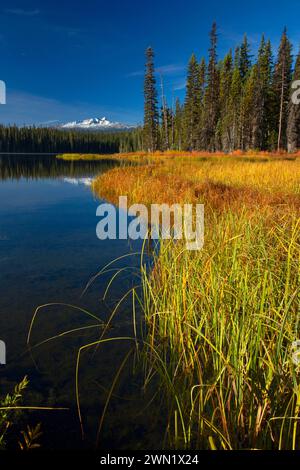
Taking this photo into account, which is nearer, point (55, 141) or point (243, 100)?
point (243, 100)

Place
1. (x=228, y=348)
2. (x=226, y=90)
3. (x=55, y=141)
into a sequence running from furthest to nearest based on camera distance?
(x=55, y=141) → (x=226, y=90) → (x=228, y=348)

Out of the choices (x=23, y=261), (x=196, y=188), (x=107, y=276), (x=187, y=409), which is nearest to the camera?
(x=187, y=409)

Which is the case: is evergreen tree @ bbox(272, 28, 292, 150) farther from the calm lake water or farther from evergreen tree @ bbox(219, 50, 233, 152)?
the calm lake water

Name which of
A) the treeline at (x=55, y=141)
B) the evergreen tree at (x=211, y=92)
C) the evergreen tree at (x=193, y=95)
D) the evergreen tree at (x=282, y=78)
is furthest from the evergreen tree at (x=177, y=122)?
the treeline at (x=55, y=141)

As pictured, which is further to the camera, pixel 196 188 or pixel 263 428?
pixel 196 188

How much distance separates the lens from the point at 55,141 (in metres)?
120

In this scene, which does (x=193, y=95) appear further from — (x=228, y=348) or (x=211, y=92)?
(x=228, y=348)

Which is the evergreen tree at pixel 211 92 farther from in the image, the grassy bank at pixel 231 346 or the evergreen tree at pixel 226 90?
the grassy bank at pixel 231 346

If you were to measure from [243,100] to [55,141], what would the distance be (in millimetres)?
97665

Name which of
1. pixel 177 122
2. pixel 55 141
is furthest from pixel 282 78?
pixel 55 141

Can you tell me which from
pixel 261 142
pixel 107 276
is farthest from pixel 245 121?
pixel 107 276
